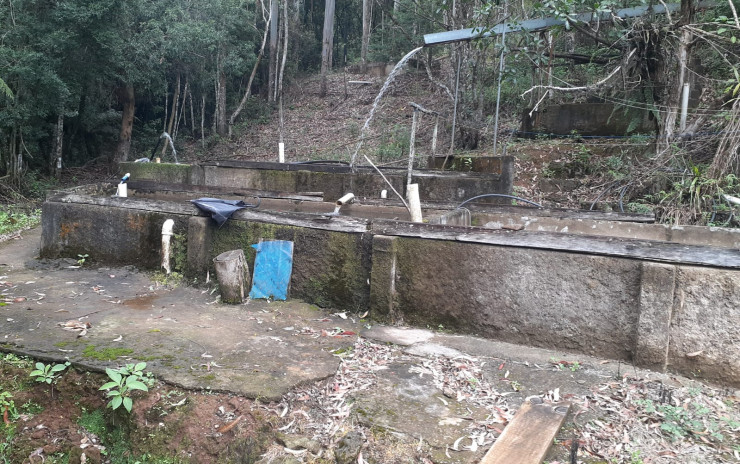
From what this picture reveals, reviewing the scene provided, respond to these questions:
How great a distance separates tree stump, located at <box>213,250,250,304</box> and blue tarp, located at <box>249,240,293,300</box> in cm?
16

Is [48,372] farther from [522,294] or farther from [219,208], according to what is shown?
[522,294]

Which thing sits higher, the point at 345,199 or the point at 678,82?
the point at 678,82

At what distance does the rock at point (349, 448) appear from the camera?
271 centimetres

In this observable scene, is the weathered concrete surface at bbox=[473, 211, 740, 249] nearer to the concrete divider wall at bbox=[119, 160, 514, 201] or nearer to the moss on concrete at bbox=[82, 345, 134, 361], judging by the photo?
the concrete divider wall at bbox=[119, 160, 514, 201]

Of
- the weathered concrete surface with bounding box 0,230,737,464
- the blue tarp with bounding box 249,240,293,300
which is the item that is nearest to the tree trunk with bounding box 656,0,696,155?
the weathered concrete surface with bounding box 0,230,737,464

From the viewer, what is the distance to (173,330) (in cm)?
413

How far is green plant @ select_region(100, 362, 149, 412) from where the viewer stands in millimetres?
3135

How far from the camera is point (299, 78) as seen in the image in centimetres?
2469

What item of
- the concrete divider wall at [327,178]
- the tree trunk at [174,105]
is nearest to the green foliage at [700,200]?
the concrete divider wall at [327,178]

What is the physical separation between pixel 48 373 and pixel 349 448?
86.0 inches

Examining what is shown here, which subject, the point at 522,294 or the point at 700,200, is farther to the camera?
the point at 700,200

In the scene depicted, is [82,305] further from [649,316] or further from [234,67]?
[234,67]

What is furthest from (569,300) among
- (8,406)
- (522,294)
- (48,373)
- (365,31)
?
(365,31)

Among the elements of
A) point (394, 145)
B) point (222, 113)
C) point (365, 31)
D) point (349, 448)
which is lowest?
point (349, 448)
